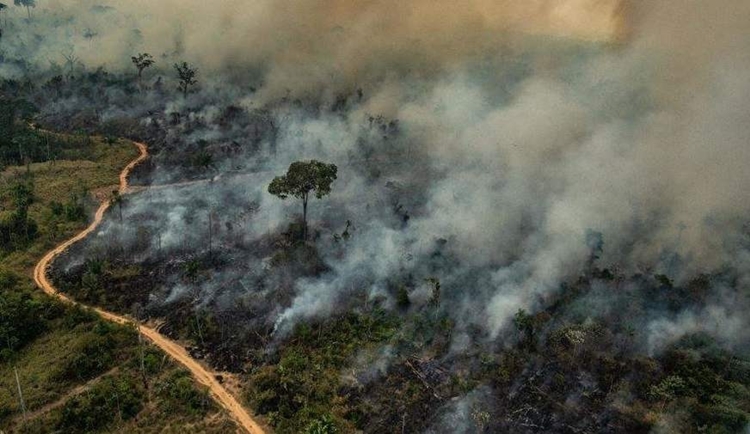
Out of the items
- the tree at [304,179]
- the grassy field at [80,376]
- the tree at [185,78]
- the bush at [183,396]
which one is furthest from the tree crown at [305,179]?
the tree at [185,78]

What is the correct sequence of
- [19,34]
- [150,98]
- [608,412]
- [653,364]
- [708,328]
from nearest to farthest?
[608,412] < [653,364] < [708,328] < [150,98] < [19,34]

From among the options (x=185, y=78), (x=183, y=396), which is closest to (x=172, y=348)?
(x=183, y=396)

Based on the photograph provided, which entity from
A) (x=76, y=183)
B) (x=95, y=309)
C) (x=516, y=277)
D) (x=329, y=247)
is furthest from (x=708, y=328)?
(x=76, y=183)

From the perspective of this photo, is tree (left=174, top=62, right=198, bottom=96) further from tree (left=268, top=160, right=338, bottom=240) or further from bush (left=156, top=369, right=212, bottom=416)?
bush (left=156, top=369, right=212, bottom=416)

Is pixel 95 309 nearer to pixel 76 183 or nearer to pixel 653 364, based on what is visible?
pixel 76 183

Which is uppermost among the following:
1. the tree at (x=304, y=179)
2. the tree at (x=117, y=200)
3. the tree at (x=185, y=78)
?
the tree at (x=185, y=78)

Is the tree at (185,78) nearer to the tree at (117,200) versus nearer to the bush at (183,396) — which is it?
the tree at (117,200)

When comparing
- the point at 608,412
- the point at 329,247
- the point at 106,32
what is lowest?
the point at 608,412

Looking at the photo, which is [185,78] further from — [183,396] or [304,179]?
[183,396]

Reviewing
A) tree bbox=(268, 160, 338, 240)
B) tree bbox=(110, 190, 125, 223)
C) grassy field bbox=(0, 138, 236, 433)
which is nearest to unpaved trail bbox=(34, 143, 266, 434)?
grassy field bbox=(0, 138, 236, 433)
